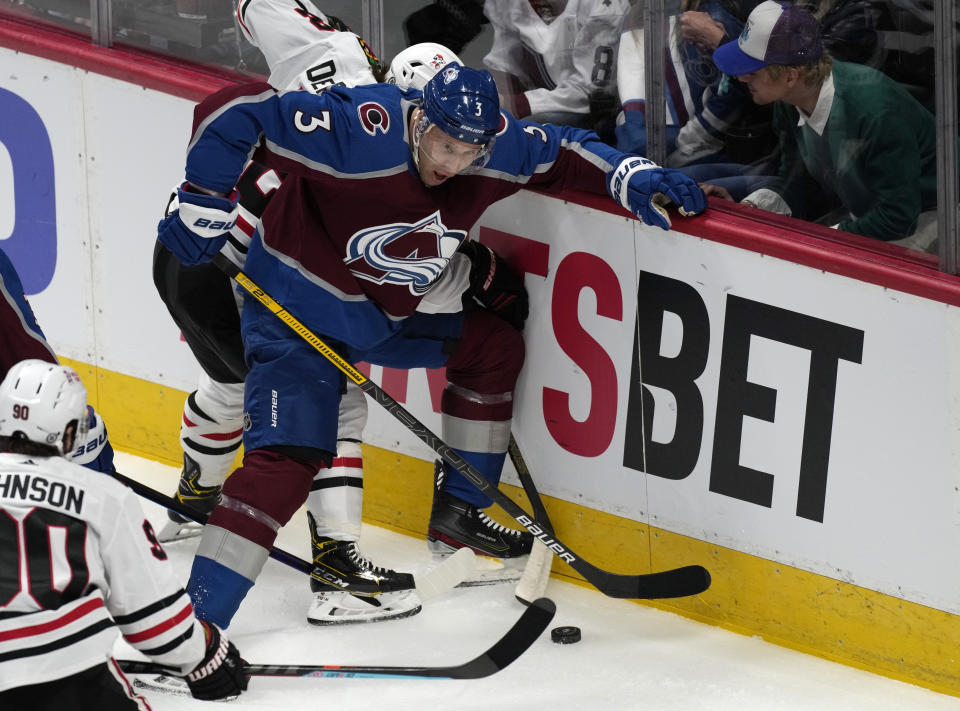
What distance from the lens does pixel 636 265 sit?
3424 millimetres

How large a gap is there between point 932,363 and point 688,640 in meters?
0.84

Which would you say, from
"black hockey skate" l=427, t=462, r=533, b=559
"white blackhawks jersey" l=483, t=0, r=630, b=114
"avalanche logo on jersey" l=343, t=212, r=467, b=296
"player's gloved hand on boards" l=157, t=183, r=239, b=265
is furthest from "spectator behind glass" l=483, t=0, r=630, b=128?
"black hockey skate" l=427, t=462, r=533, b=559

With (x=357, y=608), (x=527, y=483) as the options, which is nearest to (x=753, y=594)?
(x=527, y=483)

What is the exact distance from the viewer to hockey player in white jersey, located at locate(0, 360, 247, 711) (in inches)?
90.0

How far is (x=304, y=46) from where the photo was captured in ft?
11.8

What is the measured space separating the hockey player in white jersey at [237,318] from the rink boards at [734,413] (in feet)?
0.86

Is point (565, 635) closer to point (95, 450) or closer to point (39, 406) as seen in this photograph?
point (95, 450)

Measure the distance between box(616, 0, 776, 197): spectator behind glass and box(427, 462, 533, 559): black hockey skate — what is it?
0.94 metres

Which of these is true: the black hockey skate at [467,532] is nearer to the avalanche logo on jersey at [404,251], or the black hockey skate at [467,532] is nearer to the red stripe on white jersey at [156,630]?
the avalanche logo on jersey at [404,251]

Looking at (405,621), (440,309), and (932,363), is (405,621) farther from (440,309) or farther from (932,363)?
(932,363)

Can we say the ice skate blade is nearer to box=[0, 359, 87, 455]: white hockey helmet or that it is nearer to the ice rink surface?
the ice rink surface

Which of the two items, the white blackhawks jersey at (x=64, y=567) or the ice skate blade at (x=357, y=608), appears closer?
the white blackhawks jersey at (x=64, y=567)

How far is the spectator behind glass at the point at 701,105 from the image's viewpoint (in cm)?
329

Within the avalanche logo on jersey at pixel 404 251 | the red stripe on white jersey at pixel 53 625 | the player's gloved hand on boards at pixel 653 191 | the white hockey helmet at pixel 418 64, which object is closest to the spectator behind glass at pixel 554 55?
the white hockey helmet at pixel 418 64
